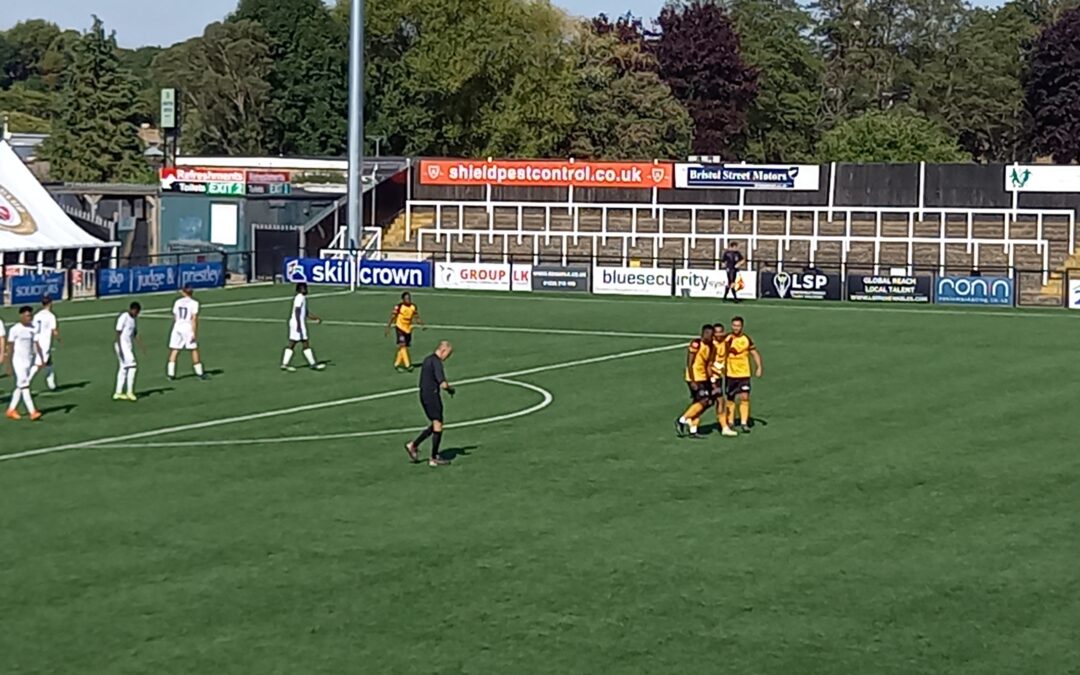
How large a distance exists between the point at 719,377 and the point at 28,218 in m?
41.0

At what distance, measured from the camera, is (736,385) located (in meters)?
26.0

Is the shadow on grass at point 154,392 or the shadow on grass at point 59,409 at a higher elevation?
the shadow on grass at point 154,392

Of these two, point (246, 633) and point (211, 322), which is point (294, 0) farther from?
point (246, 633)

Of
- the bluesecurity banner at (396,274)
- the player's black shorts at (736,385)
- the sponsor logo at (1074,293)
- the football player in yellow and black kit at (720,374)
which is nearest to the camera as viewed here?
the football player in yellow and black kit at (720,374)

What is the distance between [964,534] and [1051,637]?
4.33 meters

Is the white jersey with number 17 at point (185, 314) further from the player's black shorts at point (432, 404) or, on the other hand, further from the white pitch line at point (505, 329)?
the white pitch line at point (505, 329)

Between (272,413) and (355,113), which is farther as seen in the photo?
(355,113)

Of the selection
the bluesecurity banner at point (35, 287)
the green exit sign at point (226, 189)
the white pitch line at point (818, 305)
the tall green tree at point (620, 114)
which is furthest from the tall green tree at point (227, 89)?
the bluesecurity banner at point (35, 287)

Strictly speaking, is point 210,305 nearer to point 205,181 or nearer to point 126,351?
point 126,351

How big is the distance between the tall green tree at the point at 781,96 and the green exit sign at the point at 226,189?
45928 mm

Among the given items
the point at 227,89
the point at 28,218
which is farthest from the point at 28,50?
the point at 28,218

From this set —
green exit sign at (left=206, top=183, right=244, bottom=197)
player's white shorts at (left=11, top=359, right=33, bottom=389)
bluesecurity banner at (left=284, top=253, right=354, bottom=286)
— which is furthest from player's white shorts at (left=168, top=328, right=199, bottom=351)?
green exit sign at (left=206, top=183, right=244, bottom=197)

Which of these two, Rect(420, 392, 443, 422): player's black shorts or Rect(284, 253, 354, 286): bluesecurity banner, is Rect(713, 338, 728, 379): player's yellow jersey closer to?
Rect(420, 392, 443, 422): player's black shorts

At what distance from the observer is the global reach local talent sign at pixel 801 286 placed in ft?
193
